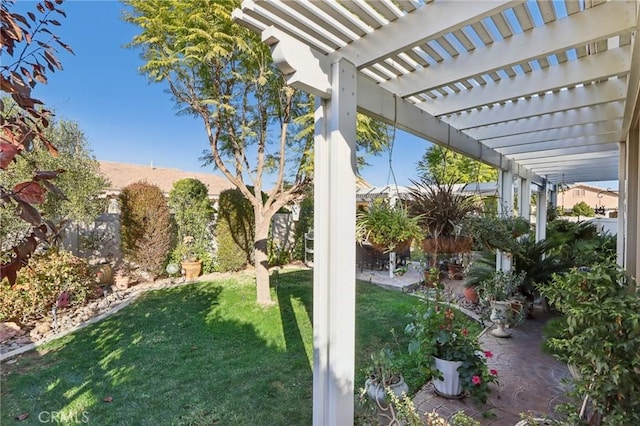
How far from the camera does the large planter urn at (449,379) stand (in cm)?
270

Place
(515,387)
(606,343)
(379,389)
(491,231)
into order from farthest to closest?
(491,231) < (515,387) < (379,389) < (606,343)

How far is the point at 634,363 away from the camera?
4.66ft

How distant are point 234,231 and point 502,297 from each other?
20.2 feet

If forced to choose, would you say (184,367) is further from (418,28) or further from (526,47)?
(526,47)

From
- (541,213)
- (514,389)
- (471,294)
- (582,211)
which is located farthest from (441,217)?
(582,211)

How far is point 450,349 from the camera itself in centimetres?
282

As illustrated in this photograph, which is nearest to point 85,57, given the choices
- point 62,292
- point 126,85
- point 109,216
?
point 126,85

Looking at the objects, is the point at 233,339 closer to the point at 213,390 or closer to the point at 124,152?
the point at 213,390

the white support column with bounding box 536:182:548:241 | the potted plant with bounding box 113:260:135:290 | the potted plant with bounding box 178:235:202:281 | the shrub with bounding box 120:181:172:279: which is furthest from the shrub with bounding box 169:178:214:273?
the white support column with bounding box 536:182:548:241

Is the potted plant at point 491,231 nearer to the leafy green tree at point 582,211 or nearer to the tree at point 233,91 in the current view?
the tree at point 233,91

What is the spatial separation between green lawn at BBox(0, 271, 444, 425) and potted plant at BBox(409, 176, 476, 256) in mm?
1526

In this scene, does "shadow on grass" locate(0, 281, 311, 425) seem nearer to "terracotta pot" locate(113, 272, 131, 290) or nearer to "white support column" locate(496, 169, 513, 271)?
Answer: "terracotta pot" locate(113, 272, 131, 290)

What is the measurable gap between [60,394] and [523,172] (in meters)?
6.92

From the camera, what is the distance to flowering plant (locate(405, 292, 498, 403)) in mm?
2635
